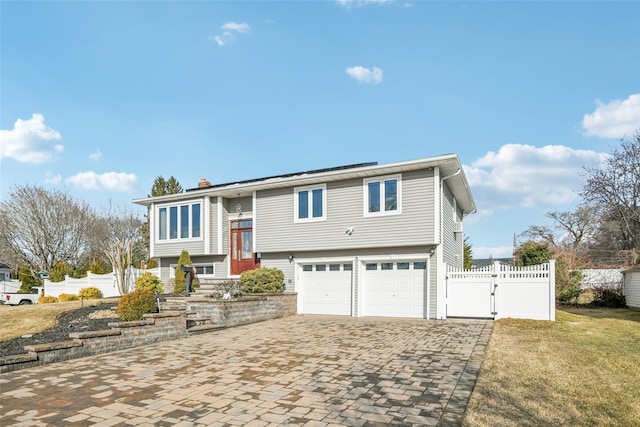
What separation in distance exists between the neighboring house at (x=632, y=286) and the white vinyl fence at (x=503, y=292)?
31.6ft

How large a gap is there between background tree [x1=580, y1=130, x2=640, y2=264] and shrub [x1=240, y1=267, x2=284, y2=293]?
22.9m

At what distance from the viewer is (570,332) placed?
34.3 feet

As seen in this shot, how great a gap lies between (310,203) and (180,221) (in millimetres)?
6742

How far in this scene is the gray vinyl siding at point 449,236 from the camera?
14.6 m

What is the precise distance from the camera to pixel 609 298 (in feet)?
65.6

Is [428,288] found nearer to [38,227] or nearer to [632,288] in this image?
[632,288]

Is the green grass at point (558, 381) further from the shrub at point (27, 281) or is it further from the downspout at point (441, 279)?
the shrub at point (27, 281)

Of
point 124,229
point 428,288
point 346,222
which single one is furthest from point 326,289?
point 124,229

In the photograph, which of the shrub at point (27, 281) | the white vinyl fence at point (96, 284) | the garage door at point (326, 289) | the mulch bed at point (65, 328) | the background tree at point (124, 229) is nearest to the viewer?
the mulch bed at point (65, 328)

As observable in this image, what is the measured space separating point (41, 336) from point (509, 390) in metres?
10.9

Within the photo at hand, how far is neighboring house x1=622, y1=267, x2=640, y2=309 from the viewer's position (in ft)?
61.0

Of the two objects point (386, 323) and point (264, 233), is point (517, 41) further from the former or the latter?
point (264, 233)

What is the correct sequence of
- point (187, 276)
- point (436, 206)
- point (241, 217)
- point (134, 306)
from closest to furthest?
point (134, 306) < point (436, 206) < point (187, 276) < point (241, 217)

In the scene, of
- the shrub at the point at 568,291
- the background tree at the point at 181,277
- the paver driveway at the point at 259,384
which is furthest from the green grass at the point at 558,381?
the background tree at the point at 181,277
